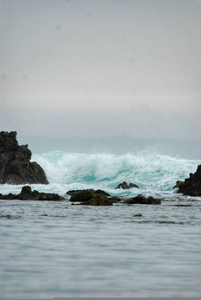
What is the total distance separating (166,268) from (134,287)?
1.85 m

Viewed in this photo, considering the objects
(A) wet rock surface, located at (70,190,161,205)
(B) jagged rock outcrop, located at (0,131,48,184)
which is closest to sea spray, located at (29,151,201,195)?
(B) jagged rock outcrop, located at (0,131,48,184)

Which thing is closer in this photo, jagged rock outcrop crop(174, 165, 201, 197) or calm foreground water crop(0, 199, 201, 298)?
calm foreground water crop(0, 199, 201, 298)

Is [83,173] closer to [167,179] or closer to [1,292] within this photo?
[167,179]

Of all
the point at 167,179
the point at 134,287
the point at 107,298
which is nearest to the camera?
the point at 107,298

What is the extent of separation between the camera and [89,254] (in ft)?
38.2

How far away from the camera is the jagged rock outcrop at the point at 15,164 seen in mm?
76625

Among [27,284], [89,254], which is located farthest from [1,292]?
[89,254]

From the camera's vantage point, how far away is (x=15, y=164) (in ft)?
254

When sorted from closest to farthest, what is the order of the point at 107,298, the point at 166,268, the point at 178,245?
the point at 107,298 → the point at 166,268 → the point at 178,245

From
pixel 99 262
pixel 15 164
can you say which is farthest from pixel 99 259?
pixel 15 164

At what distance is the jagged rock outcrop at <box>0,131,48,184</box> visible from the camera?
Answer: 76.6 metres

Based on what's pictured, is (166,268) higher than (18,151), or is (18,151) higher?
(18,151)

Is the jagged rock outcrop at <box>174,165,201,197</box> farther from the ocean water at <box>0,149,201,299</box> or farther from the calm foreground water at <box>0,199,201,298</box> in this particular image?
the calm foreground water at <box>0,199,201,298</box>

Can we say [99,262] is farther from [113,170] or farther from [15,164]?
[113,170]
